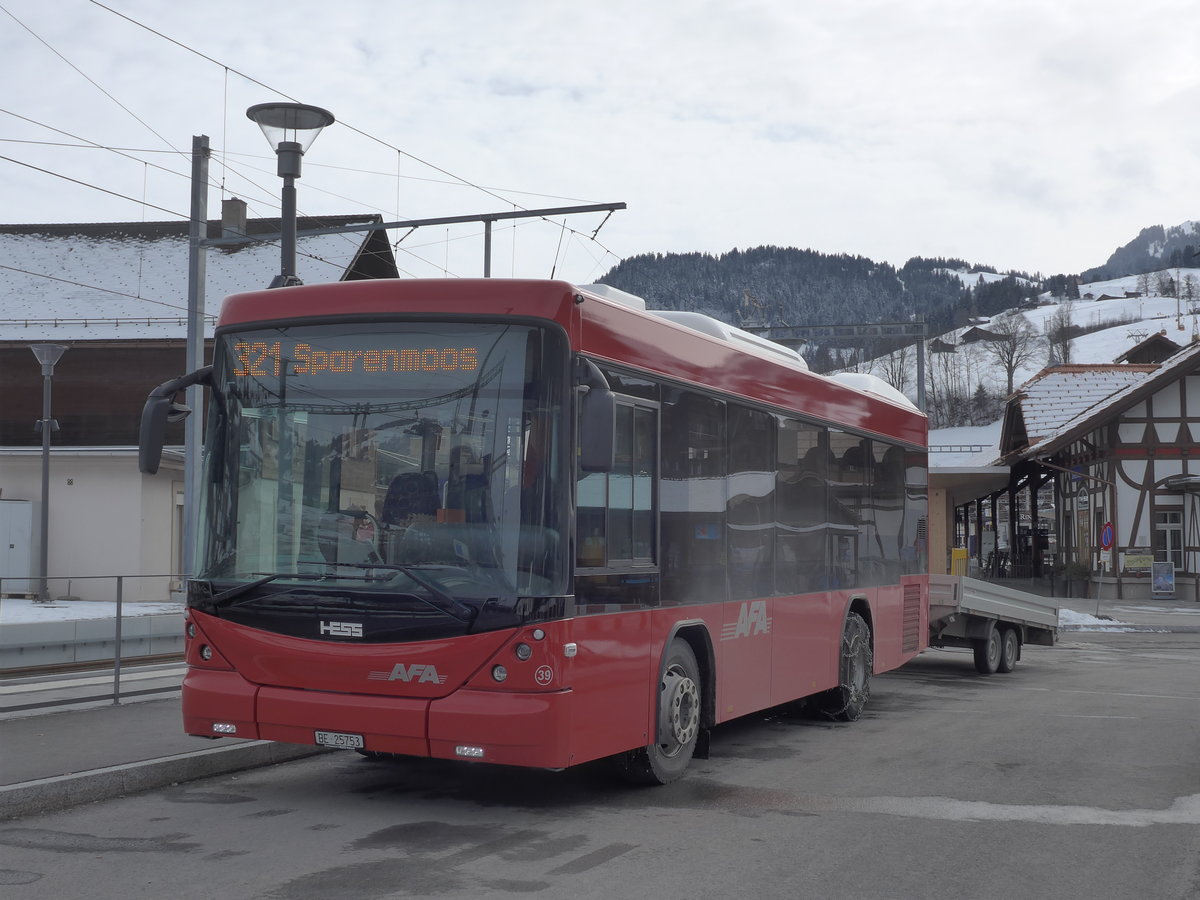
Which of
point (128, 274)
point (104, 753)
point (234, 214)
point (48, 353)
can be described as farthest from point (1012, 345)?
point (104, 753)

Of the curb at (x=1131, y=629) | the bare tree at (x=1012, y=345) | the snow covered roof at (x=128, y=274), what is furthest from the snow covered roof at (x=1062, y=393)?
the bare tree at (x=1012, y=345)

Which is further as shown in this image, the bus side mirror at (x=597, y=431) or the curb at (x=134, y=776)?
the curb at (x=134, y=776)

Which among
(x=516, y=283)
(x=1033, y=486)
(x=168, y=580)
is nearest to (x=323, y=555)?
(x=516, y=283)

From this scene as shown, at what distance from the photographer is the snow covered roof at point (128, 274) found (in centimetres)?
3947

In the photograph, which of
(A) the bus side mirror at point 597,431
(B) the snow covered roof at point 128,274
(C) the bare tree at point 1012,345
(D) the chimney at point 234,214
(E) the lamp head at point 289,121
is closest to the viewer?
(A) the bus side mirror at point 597,431

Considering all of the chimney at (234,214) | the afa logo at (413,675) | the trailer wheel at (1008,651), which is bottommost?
the trailer wheel at (1008,651)

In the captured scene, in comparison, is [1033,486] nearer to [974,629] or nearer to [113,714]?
[974,629]

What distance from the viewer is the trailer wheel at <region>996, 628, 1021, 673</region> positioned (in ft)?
59.1

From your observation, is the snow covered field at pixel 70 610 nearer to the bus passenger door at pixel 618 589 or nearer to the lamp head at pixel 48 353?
the bus passenger door at pixel 618 589

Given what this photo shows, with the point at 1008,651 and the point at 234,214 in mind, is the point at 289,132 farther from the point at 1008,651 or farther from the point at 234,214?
the point at 234,214

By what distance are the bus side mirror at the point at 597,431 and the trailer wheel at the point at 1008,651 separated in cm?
1239

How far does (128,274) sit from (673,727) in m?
36.4

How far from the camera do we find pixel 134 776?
8.20 m

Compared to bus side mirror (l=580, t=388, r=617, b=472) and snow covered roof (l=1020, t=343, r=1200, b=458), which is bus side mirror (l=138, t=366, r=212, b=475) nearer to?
bus side mirror (l=580, t=388, r=617, b=472)
